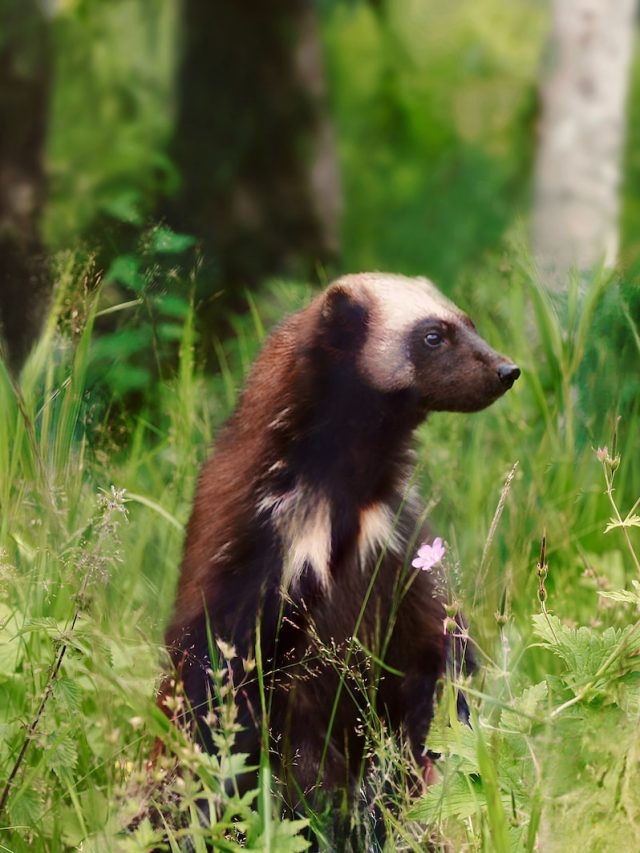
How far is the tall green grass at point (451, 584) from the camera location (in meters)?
2.48

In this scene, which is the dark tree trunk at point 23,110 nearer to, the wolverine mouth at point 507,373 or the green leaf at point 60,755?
the wolverine mouth at point 507,373

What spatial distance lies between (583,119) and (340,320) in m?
5.76

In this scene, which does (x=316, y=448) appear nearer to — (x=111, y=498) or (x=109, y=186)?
(x=111, y=498)

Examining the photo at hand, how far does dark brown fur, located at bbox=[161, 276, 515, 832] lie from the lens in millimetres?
3117

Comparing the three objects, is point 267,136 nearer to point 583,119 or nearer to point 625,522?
point 583,119

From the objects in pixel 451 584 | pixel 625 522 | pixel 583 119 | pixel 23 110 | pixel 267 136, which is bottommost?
pixel 267 136

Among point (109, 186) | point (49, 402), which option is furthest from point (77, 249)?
point (109, 186)

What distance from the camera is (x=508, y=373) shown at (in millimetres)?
3494

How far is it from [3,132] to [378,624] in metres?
6.09

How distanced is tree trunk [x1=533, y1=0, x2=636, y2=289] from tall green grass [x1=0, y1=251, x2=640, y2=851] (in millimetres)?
3724

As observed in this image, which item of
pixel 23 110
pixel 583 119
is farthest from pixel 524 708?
pixel 583 119

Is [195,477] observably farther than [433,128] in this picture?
No

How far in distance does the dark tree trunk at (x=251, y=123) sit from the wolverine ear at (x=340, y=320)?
665cm

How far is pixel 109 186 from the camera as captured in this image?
8516 millimetres
